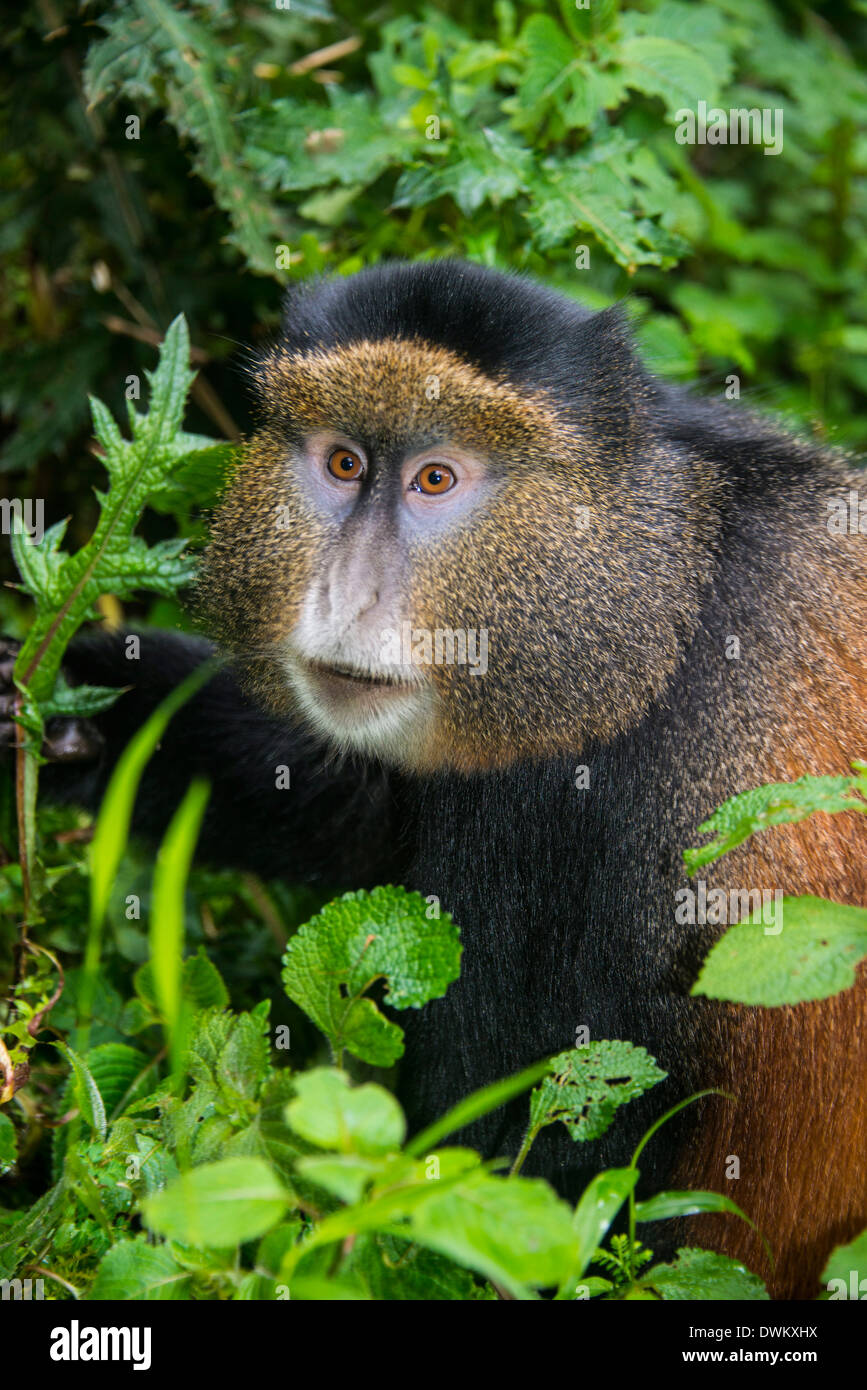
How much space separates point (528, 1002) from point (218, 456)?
1811mm

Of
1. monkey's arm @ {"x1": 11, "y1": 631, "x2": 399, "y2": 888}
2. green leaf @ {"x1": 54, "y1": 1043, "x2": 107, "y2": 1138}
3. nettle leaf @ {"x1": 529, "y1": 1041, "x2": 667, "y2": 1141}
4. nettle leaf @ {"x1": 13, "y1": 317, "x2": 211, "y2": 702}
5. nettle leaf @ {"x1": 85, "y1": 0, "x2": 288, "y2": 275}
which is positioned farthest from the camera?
nettle leaf @ {"x1": 85, "y1": 0, "x2": 288, "y2": 275}

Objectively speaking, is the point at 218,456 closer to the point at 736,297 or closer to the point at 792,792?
the point at 792,792

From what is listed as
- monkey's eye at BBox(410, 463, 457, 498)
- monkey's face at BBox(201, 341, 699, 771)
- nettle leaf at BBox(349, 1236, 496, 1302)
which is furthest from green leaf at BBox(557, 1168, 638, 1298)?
monkey's eye at BBox(410, 463, 457, 498)

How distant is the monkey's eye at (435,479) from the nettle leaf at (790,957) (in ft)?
4.37

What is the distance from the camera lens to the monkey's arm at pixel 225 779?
4.27 meters

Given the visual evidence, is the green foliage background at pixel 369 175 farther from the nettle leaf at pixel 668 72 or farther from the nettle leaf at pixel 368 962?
the nettle leaf at pixel 368 962

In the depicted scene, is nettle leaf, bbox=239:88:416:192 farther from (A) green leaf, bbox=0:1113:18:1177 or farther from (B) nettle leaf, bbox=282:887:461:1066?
(A) green leaf, bbox=0:1113:18:1177

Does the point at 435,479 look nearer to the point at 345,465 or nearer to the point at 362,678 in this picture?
the point at 345,465

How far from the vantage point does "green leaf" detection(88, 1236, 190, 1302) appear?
2.57 metres

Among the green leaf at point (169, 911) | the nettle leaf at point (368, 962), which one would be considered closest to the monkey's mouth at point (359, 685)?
the nettle leaf at point (368, 962)

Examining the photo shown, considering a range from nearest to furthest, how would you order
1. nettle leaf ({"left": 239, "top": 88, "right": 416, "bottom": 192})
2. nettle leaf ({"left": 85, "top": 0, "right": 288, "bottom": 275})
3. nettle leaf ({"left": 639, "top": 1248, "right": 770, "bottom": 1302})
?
nettle leaf ({"left": 639, "top": 1248, "right": 770, "bottom": 1302}) → nettle leaf ({"left": 85, "top": 0, "right": 288, "bottom": 275}) → nettle leaf ({"left": 239, "top": 88, "right": 416, "bottom": 192})

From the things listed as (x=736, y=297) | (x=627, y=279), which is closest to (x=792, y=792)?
(x=627, y=279)

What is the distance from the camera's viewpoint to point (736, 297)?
270 inches

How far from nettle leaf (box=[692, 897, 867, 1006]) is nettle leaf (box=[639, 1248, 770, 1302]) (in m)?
0.76
